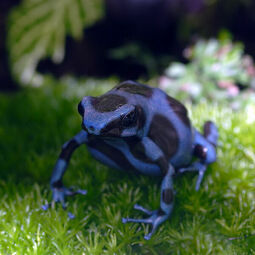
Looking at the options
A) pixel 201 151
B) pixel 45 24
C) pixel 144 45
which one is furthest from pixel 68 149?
pixel 144 45

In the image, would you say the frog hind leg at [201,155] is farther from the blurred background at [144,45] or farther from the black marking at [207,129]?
the blurred background at [144,45]

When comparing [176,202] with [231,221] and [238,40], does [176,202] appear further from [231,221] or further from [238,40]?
[238,40]

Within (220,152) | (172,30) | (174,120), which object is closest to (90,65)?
(172,30)

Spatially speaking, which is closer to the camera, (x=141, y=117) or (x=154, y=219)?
(x=141, y=117)

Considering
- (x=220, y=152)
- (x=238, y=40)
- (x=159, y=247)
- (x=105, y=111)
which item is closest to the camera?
(x=105, y=111)

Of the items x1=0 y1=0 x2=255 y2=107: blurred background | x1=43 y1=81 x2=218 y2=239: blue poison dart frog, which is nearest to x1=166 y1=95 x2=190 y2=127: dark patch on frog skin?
x1=43 y1=81 x2=218 y2=239: blue poison dart frog

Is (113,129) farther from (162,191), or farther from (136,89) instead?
(162,191)
